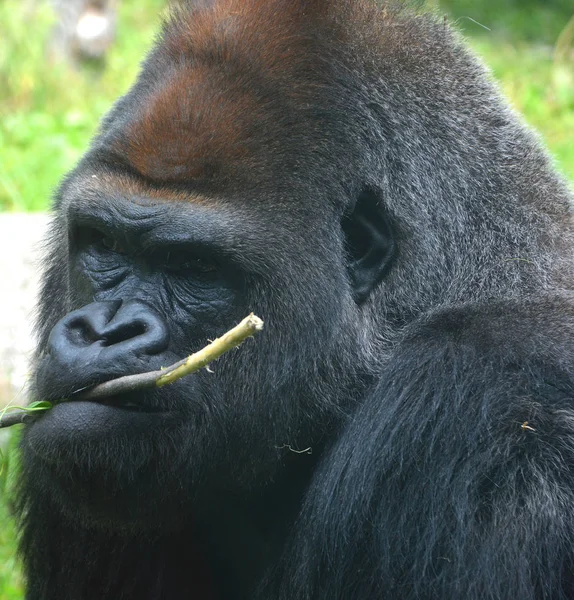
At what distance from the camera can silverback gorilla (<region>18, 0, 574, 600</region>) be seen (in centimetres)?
333

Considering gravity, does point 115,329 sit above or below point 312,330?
below

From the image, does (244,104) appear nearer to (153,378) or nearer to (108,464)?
(153,378)

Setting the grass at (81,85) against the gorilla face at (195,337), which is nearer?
the gorilla face at (195,337)

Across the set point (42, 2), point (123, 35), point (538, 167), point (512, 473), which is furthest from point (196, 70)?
point (123, 35)

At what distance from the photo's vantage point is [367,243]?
3.88 metres

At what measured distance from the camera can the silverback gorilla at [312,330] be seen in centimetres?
333

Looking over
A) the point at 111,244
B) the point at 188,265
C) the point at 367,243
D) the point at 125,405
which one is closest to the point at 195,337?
the point at 188,265

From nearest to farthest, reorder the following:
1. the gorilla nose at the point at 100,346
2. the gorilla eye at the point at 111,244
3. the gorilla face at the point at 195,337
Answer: the gorilla nose at the point at 100,346 → the gorilla face at the point at 195,337 → the gorilla eye at the point at 111,244

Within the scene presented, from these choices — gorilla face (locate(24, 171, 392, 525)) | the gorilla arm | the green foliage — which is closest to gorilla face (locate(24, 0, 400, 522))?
gorilla face (locate(24, 171, 392, 525))

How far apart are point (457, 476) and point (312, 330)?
0.76 m

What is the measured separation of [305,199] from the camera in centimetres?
371

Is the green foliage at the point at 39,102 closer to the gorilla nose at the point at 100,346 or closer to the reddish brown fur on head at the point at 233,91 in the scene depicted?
the reddish brown fur on head at the point at 233,91

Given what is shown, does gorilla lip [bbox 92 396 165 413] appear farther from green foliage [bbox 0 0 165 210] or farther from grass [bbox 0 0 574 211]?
grass [bbox 0 0 574 211]

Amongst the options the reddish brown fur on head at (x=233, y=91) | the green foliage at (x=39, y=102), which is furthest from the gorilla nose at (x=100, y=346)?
the green foliage at (x=39, y=102)
